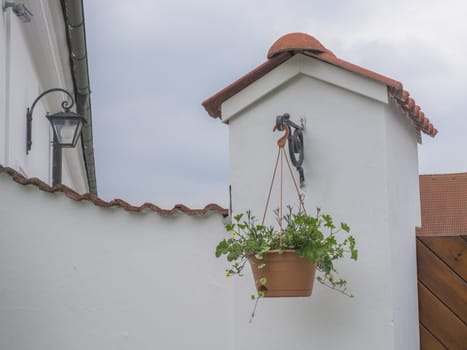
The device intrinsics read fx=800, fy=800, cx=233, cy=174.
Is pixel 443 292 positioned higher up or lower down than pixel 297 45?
lower down

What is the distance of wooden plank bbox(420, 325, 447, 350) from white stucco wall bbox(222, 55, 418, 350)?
0.08 metres

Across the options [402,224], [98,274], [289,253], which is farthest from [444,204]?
[98,274]

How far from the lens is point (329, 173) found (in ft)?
13.4

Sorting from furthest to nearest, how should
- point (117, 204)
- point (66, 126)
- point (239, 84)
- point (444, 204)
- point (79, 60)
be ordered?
point (79, 60) → point (66, 126) → point (444, 204) → point (117, 204) → point (239, 84)

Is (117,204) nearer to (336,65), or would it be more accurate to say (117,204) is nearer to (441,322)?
(336,65)

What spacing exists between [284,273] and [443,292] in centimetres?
108

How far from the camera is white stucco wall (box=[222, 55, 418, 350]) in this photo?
396 centimetres

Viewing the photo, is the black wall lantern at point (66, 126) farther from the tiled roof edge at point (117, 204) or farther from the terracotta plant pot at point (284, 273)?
the terracotta plant pot at point (284, 273)

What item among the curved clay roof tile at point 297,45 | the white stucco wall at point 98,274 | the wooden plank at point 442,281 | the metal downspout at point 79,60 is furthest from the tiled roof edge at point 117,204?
the metal downspout at point 79,60

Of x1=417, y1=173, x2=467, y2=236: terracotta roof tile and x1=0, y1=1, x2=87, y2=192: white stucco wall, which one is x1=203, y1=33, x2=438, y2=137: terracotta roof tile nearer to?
x1=417, y1=173, x2=467, y2=236: terracotta roof tile

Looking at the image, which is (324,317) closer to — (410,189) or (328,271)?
(328,271)

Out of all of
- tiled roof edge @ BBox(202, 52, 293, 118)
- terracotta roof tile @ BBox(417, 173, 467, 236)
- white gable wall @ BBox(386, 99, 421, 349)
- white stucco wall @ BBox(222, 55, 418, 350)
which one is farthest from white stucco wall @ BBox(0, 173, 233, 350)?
terracotta roof tile @ BBox(417, 173, 467, 236)

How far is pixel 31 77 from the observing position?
730cm

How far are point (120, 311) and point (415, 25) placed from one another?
2719 mm
